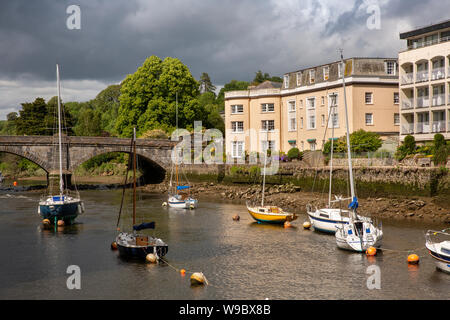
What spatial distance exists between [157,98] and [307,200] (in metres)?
39.1

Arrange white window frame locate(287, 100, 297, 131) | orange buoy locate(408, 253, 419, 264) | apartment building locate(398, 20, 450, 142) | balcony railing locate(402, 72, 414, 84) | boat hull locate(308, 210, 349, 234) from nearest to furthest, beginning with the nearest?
orange buoy locate(408, 253, 419, 264) < boat hull locate(308, 210, 349, 234) < apartment building locate(398, 20, 450, 142) < balcony railing locate(402, 72, 414, 84) < white window frame locate(287, 100, 297, 131)

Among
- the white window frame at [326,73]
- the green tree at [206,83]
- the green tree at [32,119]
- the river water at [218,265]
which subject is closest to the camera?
the river water at [218,265]

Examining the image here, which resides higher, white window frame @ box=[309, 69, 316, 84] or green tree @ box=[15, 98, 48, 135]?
white window frame @ box=[309, 69, 316, 84]

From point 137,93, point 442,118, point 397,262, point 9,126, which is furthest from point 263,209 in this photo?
point 9,126

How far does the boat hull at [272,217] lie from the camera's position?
134 feet

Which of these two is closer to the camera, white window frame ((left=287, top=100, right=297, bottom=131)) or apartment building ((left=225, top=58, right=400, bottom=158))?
apartment building ((left=225, top=58, right=400, bottom=158))

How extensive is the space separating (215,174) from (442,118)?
30.6 m

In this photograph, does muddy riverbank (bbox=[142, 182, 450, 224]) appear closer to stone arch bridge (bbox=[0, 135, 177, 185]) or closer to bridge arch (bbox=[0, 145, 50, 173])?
stone arch bridge (bbox=[0, 135, 177, 185])

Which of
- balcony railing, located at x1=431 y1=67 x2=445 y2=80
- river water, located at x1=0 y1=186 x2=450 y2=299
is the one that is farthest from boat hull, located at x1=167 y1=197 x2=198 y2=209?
balcony railing, located at x1=431 y1=67 x2=445 y2=80

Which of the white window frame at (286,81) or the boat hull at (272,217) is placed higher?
the white window frame at (286,81)

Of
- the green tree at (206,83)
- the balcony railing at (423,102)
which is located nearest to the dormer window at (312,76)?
the balcony railing at (423,102)

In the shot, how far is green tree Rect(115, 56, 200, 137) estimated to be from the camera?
3214 inches

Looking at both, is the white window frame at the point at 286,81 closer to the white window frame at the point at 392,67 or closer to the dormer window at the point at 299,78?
the dormer window at the point at 299,78

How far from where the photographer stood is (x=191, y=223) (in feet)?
143
